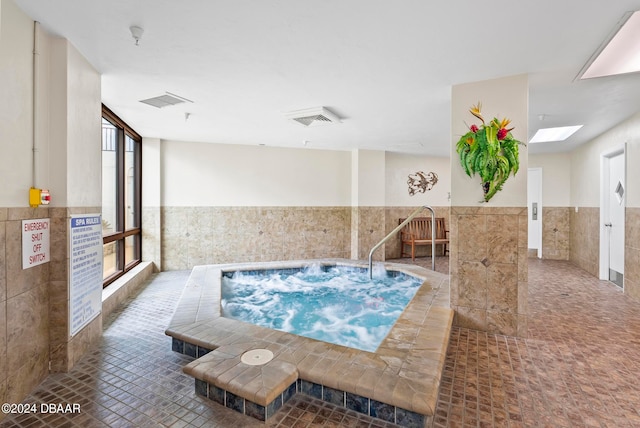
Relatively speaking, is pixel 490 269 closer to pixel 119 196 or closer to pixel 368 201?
pixel 368 201

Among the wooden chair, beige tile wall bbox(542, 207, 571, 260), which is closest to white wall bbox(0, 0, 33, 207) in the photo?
the wooden chair

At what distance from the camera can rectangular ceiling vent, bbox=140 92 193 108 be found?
3.55 meters

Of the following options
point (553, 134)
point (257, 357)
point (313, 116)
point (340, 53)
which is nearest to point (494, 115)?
point (340, 53)

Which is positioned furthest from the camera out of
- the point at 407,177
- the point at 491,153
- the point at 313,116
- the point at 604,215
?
the point at 407,177

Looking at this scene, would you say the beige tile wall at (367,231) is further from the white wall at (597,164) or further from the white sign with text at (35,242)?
the white sign with text at (35,242)

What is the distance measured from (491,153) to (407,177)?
16.1ft

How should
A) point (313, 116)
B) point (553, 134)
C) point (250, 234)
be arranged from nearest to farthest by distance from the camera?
point (313, 116), point (553, 134), point (250, 234)

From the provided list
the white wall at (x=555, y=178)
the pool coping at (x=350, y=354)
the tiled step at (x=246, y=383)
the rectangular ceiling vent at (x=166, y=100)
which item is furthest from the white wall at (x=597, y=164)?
the rectangular ceiling vent at (x=166, y=100)

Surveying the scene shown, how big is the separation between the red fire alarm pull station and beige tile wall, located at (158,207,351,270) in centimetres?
389

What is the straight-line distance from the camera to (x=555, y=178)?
6883 mm

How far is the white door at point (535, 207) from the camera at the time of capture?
23.1 ft

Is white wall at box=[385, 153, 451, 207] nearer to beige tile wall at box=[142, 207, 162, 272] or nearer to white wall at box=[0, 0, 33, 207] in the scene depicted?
beige tile wall at box=[142, 207, 162, 272]

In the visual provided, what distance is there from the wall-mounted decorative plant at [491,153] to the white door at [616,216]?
3.20 metres

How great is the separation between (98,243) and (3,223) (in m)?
0.98
